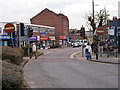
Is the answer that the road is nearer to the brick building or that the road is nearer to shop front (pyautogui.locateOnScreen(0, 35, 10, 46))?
shop front (pyautogui.locateOnScreen(0, 35, 10, 46))

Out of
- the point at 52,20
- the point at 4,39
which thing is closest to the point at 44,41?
the point at 52,20

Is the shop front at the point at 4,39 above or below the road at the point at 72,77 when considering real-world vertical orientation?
above

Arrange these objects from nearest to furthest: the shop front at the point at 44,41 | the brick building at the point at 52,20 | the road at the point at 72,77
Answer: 1. the road at the point at 72,77
2. the shop front at the point at 44,41
3. the brick building at the point at 52,20

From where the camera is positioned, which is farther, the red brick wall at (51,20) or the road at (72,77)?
the red brick wall at (51,20)

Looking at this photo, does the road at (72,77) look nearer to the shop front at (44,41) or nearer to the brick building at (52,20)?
the shop front at (44,41)

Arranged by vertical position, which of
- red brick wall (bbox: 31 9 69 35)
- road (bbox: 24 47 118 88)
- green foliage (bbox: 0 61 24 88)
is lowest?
road (bbox: 24 47 118 88)

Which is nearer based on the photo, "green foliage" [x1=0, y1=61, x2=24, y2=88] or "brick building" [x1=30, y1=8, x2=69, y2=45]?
"green foliage" [x1=0, y1=61, x2=24, y2=88]

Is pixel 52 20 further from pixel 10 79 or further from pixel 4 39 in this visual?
pixel 10 79

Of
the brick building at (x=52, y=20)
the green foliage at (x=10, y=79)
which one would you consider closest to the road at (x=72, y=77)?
the green foliage at (x=10, y=79)

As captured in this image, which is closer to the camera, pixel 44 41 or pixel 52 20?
pixel 44 41

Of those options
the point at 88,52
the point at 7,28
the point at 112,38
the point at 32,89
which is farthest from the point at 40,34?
the point at 32,89

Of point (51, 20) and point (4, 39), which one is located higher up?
point (51, 20)

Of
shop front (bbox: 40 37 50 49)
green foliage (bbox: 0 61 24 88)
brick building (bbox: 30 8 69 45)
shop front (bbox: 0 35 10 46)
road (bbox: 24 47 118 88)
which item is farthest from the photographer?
brick building (bbox: 30 8 69 45)

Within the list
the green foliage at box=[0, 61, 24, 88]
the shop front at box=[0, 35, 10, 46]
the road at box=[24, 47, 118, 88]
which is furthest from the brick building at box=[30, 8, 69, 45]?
the green foliage at box=[0, 61, 24, 88]
